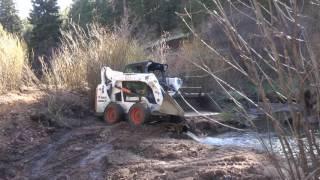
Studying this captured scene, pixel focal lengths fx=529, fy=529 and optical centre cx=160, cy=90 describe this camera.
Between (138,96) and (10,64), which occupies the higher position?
(10,64)

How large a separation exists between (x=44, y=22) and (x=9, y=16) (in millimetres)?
5231

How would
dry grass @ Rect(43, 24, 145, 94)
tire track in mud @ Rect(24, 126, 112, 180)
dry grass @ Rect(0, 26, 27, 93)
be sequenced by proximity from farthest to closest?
dry grass @ Rect(43, 24, 145, 94)
dry grass @ Rect(0, 26, 27, 93)
tire track in mud @ Rect(24, 126, 112, 180)

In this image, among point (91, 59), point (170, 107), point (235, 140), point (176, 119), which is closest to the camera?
point (170, 107)

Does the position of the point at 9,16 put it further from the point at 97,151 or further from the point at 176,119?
the point at 97,151

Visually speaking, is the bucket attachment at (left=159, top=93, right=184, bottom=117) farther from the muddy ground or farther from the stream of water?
the stream of water

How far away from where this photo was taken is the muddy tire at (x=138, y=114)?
8.62 metres

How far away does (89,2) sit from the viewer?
108 ft

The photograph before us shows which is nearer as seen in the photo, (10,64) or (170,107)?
(170,107)

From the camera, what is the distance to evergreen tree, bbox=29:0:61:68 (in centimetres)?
2980

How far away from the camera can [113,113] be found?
30.8 feet

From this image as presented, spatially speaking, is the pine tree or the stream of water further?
the pine tree

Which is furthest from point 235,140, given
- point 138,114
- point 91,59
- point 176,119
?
point 91,59

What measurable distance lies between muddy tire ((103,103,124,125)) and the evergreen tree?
67.1ft

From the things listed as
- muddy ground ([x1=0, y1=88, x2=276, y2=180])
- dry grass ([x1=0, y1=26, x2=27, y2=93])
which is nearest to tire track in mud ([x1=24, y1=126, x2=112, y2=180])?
muddy ground ([x1=0, y1=88, x2=276, y2=180])
